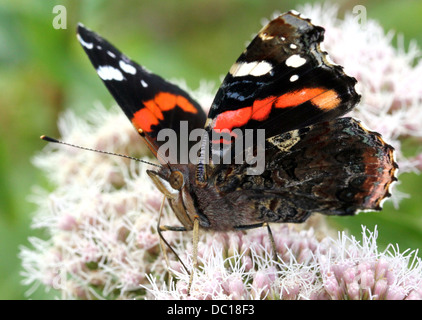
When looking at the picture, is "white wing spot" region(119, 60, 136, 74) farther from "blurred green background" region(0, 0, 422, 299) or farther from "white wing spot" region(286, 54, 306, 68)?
"blurred green background" region(0, 0, 422, 299)

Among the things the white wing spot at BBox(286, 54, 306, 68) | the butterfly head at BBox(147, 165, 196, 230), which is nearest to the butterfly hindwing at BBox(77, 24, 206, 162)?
the butterfly head at BBox(147, 165, 196, 230)

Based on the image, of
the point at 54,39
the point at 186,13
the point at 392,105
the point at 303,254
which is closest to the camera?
the point at 303,254

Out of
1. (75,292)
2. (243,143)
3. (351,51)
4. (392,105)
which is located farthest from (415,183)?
(75,292)

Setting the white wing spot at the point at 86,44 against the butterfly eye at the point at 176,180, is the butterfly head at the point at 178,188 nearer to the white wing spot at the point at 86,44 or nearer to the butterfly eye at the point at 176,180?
the butterfly eye at the point at 176,180

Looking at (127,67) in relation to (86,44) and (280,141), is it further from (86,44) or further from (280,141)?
(280,141)

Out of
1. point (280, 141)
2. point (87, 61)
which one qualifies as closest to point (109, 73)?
point (280, 141)
